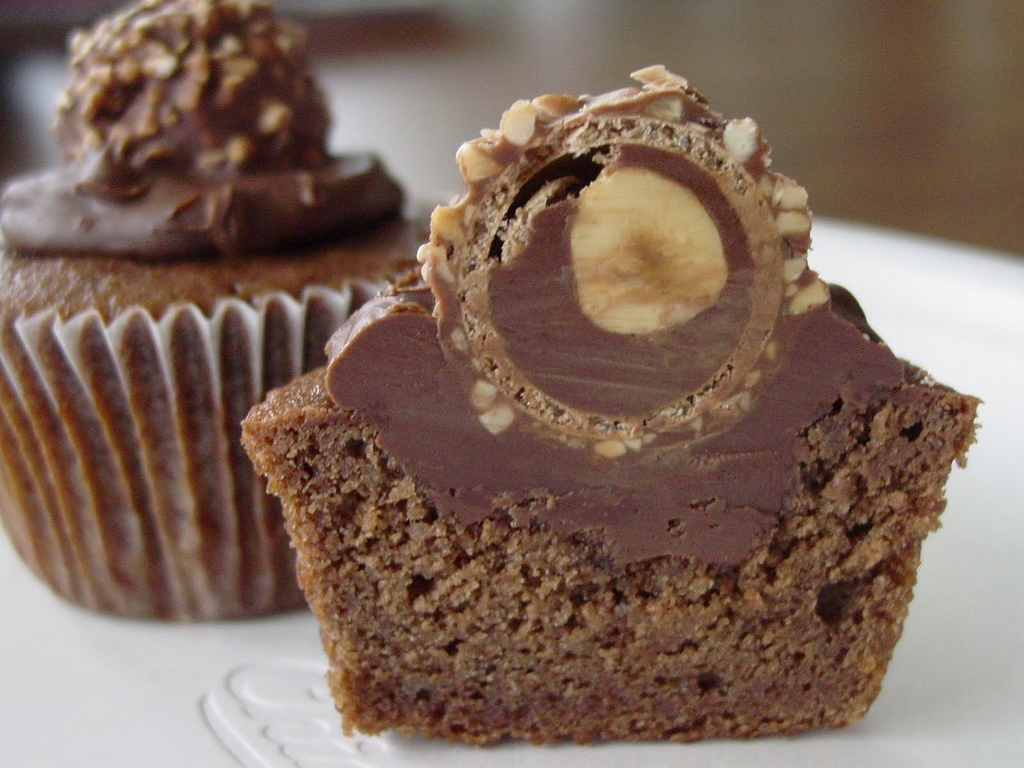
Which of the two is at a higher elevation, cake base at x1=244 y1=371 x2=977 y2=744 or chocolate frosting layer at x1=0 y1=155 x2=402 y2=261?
chocolate frosting layer at x1=0 y1=155 x2=402 y2=261

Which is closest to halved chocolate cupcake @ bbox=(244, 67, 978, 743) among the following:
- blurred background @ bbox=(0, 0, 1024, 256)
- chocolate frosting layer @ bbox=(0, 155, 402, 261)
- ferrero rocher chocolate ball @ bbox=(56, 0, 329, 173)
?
chocolate frosting layer @ bbox=(0, 155, 402, 261)

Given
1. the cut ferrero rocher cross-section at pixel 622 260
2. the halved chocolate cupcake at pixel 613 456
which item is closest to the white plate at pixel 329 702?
the halved chocolate cupcake at pixel 613 456

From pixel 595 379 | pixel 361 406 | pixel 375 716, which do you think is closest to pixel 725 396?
pixel 595 379

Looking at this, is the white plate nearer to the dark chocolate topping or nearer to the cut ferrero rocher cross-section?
the dark chocolate topping

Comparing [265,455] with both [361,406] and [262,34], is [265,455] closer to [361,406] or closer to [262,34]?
[361,406]

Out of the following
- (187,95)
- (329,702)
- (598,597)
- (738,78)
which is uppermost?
(187,95)

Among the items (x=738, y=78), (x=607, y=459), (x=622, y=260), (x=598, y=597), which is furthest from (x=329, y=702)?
(x=738, y=78)

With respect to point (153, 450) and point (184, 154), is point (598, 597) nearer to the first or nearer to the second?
point (153, 450)
